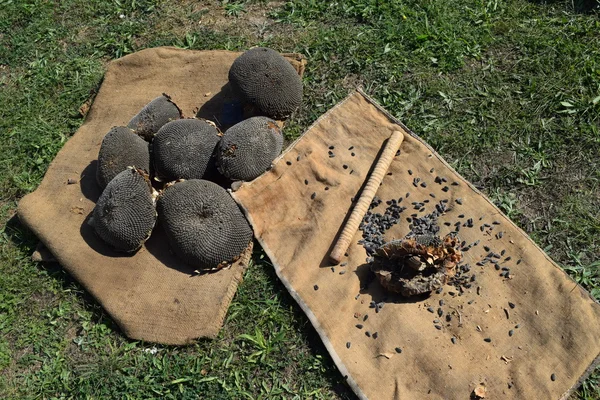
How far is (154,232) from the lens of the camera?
17.3 ft

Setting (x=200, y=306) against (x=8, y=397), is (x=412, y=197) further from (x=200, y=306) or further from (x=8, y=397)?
(x=8, y=397)

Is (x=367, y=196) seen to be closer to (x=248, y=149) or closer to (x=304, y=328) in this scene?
(x=248, y=149)

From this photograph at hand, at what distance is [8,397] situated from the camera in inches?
184

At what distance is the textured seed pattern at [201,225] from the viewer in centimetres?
487

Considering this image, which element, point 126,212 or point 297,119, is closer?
point 126,212

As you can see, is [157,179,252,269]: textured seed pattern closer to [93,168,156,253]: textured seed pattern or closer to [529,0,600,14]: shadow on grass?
[93,168,156,253]: textured seed pattern

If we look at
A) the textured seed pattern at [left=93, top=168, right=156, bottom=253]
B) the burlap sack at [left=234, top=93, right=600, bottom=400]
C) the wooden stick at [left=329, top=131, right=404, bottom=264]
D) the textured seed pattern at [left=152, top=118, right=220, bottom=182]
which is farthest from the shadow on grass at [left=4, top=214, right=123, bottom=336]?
the wooden stick at [left=329, top=131, right=404, bottom=264]

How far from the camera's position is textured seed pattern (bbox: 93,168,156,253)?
489cm

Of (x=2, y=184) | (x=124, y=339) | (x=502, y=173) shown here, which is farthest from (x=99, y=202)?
(x=502, y=173)

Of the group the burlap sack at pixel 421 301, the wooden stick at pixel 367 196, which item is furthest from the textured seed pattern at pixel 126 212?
the wooden stick at pixel 367 196

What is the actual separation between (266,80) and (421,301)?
268cm

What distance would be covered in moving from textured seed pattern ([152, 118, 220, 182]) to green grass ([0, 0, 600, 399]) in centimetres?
107

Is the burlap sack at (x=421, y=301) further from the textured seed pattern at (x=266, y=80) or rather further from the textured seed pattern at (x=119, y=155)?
the textured seed pattern at (x=119, y=155)

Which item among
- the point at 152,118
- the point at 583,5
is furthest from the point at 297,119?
the point at 583,5
